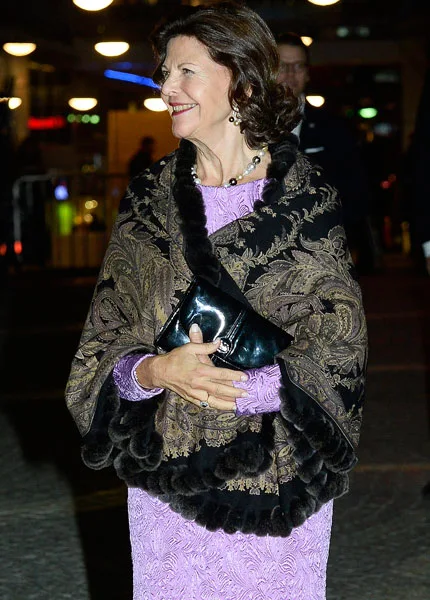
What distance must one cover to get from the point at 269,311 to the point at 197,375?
0.30m

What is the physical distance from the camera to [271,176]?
3.22 m

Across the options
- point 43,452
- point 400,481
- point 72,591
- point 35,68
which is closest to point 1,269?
point 43,452

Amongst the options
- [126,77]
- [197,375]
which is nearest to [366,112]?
[126,77]

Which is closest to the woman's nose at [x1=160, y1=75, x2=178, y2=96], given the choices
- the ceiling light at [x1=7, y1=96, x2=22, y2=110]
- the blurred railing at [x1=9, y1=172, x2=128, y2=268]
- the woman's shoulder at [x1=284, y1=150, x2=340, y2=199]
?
the woman's shoulder at [x1=284, y1=150, x2=340, y2=199]

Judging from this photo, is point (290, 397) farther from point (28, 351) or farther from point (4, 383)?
point (28, 351)

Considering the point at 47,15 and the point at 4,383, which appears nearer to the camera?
the point at 4,383

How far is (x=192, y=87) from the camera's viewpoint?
10.4ft

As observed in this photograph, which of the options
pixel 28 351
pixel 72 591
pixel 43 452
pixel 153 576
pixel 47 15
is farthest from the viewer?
pixel 47 15

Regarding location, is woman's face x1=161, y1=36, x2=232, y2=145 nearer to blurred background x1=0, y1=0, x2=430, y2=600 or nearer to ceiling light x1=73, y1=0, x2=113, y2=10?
blurred background x1=0, y1=0, x2=430, y2=600

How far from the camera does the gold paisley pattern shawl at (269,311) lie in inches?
118

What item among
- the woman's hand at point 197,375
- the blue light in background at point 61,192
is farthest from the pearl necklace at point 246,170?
the blue light in background at point 61,192

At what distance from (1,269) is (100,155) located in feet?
62.4

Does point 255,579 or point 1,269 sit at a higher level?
point 255,579

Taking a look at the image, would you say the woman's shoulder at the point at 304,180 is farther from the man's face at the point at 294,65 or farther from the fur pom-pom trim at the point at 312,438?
the man's face at the point at 294,65
